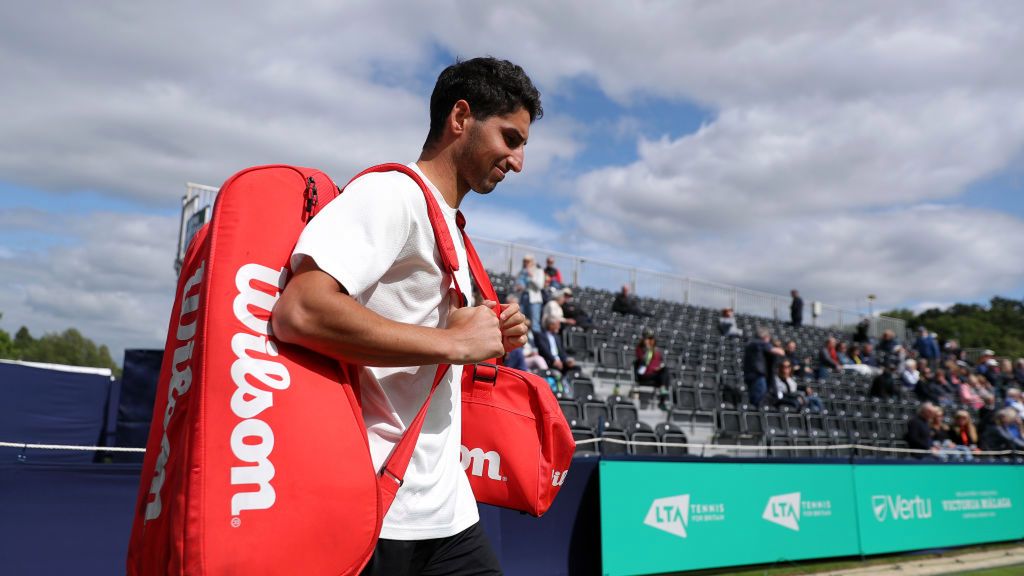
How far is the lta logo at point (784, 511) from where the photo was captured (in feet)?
24.0

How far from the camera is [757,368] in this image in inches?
510

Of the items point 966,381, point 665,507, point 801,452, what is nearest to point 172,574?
point 665,507

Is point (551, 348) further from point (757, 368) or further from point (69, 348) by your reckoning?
point (69, 348)

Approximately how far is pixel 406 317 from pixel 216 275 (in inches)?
14.6

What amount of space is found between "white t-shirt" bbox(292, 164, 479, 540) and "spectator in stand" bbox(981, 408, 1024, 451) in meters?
13.7

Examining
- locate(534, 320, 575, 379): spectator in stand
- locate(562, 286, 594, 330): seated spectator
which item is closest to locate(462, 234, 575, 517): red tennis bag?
locate(534, 320, 575, 379): spectator in stand

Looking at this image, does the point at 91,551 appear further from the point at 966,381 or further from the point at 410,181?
the point at 966,381

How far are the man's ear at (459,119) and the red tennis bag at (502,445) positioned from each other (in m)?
0.61

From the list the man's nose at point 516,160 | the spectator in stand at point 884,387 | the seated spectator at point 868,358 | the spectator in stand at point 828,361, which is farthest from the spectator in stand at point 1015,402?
the man's nose at point 516,160

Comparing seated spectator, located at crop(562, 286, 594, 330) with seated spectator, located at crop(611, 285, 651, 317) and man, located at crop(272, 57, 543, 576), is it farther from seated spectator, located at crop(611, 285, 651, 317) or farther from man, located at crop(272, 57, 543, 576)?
man, located at crop(272, 57, 543, 576)

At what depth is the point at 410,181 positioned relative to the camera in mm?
1469

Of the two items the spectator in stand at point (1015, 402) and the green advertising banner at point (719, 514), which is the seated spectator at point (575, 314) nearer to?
the green advertising banner at point (719, 514)

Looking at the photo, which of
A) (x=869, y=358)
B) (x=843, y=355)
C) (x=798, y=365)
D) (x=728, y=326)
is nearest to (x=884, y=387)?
(x=798, y=365)

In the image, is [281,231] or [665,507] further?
[665,507]
